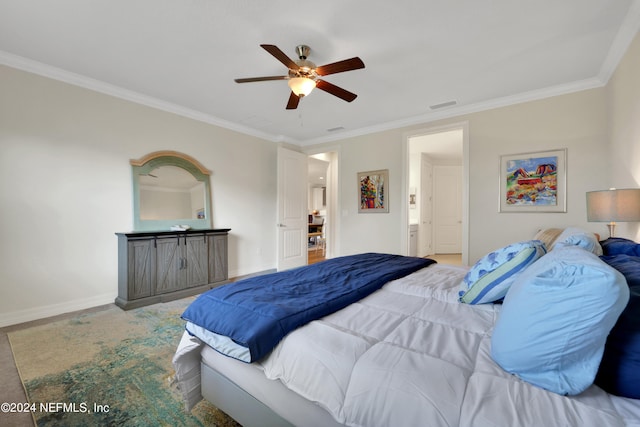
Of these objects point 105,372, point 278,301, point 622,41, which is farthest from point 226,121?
point 622,41

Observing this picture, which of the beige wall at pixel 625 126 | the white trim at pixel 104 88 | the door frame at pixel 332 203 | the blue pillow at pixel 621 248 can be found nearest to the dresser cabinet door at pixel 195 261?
the white trim at pixel 104 88

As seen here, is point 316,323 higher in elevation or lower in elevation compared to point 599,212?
lower

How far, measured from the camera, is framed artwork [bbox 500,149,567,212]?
3.31 m

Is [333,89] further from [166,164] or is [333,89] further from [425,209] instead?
[425,209]

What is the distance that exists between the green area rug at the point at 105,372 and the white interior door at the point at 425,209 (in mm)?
5464

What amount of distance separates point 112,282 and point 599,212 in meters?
5.00

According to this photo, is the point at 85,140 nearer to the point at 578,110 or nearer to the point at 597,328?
the point at 597,328

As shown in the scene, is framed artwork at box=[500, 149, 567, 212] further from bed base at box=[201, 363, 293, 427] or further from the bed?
bed base at box=[201, 363, 293, 427]

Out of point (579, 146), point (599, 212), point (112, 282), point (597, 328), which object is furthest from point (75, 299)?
point (579, 146)

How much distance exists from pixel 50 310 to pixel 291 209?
355 cm

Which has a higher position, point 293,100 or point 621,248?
point 293,100

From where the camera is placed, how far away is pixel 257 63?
2809 mm

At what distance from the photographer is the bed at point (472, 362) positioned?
72 centimetres

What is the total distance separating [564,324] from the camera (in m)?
0.75
